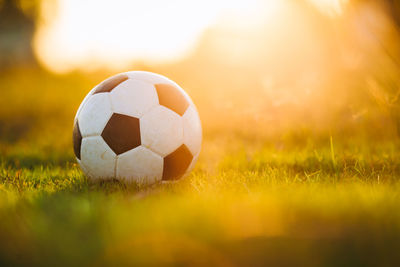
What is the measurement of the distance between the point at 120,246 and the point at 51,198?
1.07 metres

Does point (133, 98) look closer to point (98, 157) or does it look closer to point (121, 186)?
point (98, 157)

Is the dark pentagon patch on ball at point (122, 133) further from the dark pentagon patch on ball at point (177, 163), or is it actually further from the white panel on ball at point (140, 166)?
the dark pentagon patch on ball at point (177, 163)

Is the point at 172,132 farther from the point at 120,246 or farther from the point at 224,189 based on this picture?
the point at 120,246

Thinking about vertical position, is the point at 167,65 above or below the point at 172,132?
above

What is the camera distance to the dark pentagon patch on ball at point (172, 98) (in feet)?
9.11

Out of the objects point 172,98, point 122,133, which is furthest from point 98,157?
point 172,98

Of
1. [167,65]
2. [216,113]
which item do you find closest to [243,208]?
[216,113]

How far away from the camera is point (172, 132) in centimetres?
273

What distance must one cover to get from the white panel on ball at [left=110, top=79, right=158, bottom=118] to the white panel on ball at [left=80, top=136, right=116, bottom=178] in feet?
1.01

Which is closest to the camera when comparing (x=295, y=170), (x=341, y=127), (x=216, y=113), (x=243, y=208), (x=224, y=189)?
(x=243, y=208)

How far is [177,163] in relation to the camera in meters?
2.80

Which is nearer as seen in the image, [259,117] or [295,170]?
[295,170]

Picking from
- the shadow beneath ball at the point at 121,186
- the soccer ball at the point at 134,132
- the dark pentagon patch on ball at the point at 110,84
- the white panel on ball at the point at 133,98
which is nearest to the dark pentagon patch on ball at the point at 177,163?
the soccer ball at the point at 134,132

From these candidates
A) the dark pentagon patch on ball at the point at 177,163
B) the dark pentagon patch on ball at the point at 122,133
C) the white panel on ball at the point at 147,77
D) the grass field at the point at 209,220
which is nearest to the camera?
the grass field at the point at 209,220
